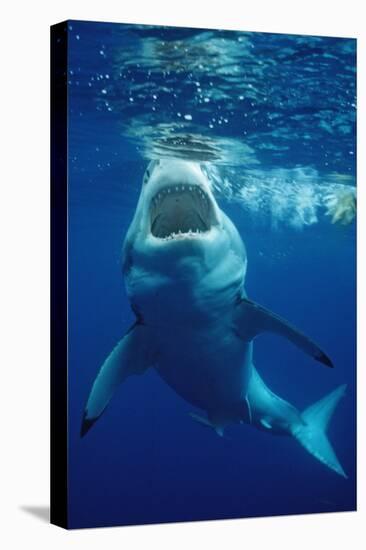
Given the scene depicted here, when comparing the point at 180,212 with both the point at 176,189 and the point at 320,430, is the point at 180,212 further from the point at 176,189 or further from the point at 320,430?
the point at 320,430

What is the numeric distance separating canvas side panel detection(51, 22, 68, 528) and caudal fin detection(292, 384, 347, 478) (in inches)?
103

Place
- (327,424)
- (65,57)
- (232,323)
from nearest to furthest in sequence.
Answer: (65,57), (232,323), (327,424)

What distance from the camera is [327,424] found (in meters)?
11.8

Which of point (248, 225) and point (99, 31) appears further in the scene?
point (248, 225)

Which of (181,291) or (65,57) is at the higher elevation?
(65,57)

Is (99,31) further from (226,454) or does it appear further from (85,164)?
(226,454)

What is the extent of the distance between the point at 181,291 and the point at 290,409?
2.12 metres

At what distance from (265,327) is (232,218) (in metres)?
1.10

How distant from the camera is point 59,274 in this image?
10.5 metres

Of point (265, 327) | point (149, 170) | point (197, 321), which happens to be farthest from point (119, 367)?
point (149, 170)

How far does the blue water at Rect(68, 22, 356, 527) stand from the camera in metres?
10.5

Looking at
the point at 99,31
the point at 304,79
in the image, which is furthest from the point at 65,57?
the point at 304,79

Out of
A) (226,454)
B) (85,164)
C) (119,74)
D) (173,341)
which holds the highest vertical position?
(119,74)

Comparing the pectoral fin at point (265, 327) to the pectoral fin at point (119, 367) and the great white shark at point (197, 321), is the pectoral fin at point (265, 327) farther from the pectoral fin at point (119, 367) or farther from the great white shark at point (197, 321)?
the pectoral fin at point (119, 367)
